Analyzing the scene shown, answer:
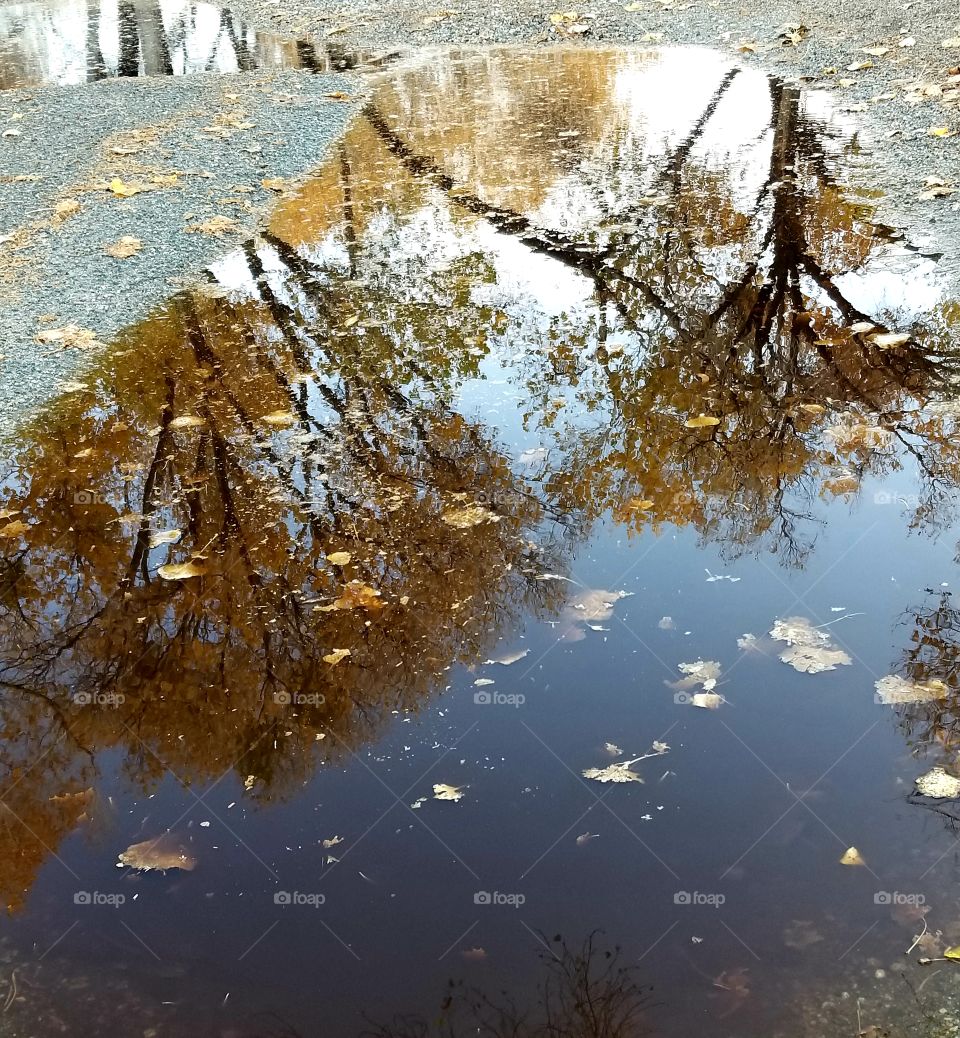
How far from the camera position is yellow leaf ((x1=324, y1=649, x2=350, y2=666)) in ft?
12.4

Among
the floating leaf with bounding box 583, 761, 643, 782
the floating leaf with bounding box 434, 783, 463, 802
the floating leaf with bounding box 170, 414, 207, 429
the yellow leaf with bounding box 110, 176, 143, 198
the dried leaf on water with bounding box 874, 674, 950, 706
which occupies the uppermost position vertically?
the yellow leaf with bounding box 110, 176, 143, 198

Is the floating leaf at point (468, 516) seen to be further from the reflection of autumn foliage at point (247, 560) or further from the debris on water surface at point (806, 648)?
the debris on water surface at point (806, 648)

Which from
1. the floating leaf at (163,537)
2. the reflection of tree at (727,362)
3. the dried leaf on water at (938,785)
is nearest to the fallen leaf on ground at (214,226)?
the reflection of tree at (727,362)

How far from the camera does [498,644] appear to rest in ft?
12.5

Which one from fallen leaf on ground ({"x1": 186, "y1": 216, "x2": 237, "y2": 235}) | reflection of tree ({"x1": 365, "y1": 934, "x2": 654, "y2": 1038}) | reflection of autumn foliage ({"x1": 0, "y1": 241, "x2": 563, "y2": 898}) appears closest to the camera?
reflection of tree ({"x1": 365, "y1": 934, "x2": 654, "y2": 1038})

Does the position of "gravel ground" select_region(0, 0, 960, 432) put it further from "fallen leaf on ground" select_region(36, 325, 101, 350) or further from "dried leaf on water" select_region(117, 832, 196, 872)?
"dried leaf on water" select_region(117, 832, 196, 872)

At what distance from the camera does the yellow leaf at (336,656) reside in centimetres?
378

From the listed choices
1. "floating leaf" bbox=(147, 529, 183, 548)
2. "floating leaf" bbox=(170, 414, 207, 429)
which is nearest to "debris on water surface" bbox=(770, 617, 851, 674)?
"floating leaf" bbox=(147, 529, 183, 548)

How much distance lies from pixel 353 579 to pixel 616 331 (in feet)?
8.50

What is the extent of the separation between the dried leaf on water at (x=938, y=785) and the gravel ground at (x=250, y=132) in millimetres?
4141

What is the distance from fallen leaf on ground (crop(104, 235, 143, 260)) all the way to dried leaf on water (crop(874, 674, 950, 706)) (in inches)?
236

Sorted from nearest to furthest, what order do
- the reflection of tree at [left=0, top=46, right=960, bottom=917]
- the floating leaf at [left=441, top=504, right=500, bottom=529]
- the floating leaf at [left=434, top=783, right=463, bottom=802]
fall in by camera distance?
1. the floating leaf at [left=434, top=783, right=463, bottom=802]
2. the reflection of tree at [left=0, top=46, right=960, bottom=917]
3. the floating leaf at [left=441, top=504, right=500, bottom=529]

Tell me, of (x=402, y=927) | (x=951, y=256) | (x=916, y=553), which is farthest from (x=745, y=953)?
(x=951, y=256)

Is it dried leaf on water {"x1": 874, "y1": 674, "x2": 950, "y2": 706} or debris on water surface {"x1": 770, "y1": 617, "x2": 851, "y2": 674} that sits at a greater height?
debris on water surface {"x1": 770, "y1": 617, "x2": 851, "y2": 674}
